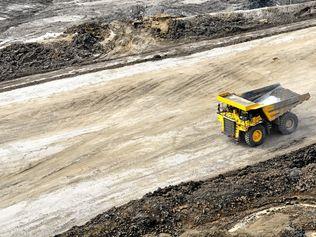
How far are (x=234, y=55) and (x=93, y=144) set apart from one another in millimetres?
8138

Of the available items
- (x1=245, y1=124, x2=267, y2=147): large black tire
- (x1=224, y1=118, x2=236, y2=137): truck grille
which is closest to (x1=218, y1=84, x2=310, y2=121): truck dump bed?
(x1=245, y1=124, x2=267, y2=147): large black tire

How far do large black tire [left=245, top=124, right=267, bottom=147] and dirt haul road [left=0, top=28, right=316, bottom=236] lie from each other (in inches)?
9.3

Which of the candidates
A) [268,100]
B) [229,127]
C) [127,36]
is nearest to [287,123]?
[268,100]

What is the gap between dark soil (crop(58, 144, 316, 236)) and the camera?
1241 cm

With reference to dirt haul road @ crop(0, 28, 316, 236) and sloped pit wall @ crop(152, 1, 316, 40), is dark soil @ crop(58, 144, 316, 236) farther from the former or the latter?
sloped pit wall @ crop(152, 1, 316, 40)

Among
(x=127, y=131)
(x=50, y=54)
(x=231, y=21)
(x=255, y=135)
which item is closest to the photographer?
(x=255, y=135)

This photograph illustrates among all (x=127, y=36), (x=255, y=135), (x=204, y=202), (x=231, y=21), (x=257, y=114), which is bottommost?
(x=204, y=202)

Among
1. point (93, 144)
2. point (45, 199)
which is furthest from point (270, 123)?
point (45, 199)

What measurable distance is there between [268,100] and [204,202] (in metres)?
4.57

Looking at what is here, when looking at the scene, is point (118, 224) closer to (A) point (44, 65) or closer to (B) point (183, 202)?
Answer: (B) point (183, 202)

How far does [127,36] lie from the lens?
2455 cm

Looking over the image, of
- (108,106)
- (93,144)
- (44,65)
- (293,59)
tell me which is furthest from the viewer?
Result: (44,65)

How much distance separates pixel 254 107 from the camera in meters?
15.1

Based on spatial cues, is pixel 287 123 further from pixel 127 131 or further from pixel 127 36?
pixel 127 36
